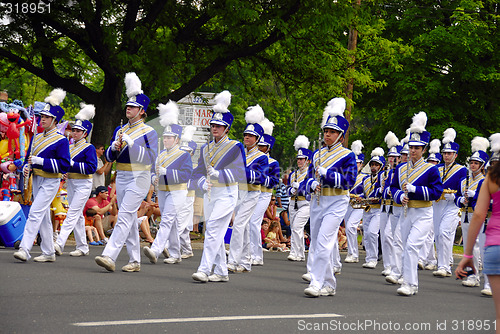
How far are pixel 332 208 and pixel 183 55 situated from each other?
11.7 meters

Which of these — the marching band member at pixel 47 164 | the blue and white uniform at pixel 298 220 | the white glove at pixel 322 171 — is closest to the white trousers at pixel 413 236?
the white glove at pixel 322 171

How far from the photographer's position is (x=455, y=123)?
2936cm

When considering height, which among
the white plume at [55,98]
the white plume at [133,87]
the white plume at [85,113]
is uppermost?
the white plume at [133,87]

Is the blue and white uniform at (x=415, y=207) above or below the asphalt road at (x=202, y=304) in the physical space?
above

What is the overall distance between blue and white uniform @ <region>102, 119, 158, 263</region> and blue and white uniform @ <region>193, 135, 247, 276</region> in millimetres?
740

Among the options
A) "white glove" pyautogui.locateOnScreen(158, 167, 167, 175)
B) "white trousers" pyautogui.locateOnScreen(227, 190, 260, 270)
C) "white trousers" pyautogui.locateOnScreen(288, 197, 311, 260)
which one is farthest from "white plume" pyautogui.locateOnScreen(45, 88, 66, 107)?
"white trousers" pyautogui.locateOnScreen(288, 197, 311, 260)

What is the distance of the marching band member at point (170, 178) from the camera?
1299 cm

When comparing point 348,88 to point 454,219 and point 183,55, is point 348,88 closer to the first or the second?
point 183,55

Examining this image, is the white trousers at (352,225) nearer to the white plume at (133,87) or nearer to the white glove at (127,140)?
the white plume at (133,87)

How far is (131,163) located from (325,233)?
9.36 feet

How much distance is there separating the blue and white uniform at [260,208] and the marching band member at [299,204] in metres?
1.68

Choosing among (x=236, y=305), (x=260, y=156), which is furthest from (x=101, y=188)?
(x=236, y=305)

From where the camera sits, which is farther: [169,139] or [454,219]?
[454,219]

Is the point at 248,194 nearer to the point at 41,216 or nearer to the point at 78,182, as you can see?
the point at 78,182
